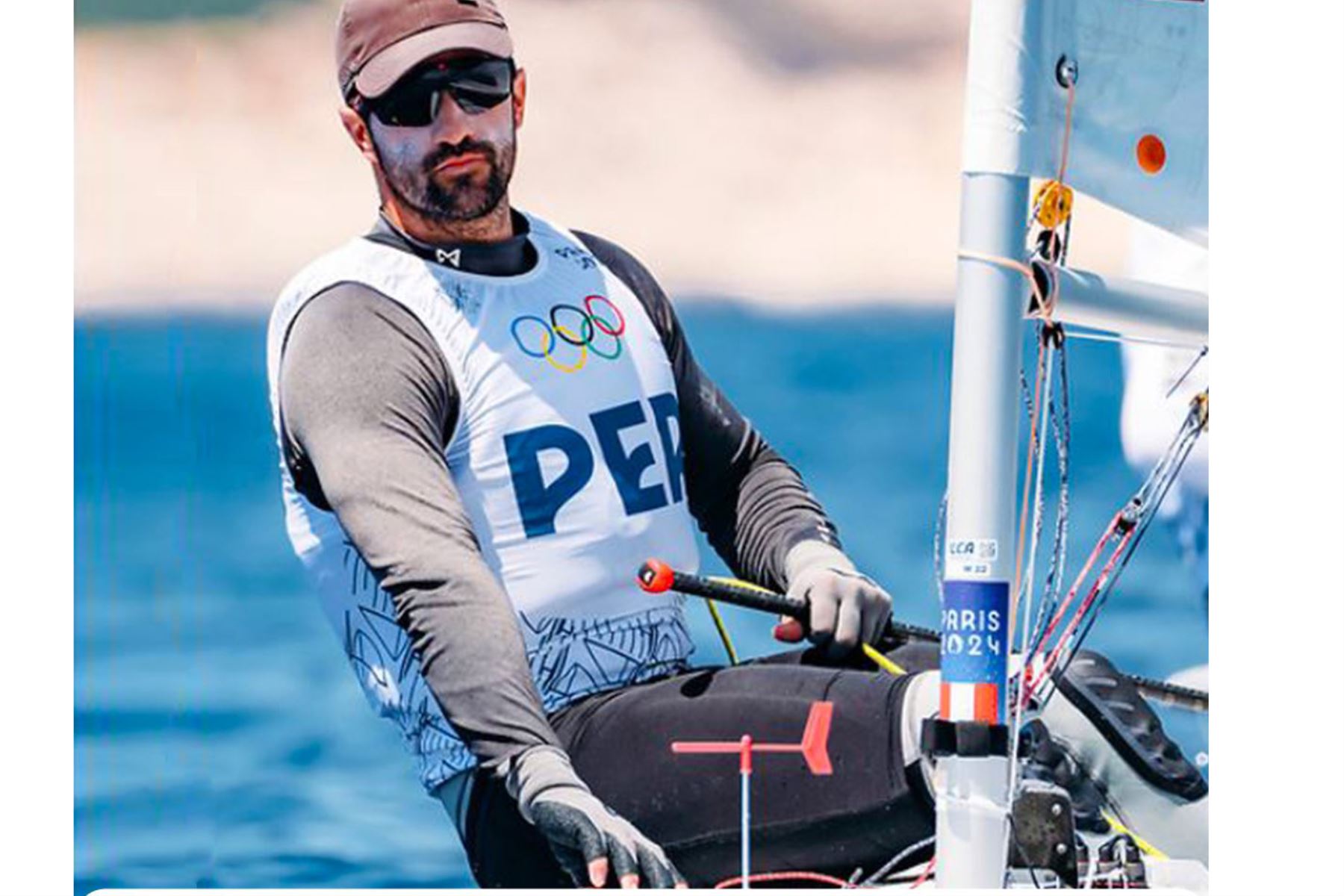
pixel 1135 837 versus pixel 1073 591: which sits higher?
pixel 1073 591

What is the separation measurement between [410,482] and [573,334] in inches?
21.1

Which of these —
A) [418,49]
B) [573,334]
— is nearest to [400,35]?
[418,49]

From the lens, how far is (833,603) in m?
5.76

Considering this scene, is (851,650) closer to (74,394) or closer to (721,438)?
(721,438)

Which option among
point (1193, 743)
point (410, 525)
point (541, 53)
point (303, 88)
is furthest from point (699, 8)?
point (1193, 743)

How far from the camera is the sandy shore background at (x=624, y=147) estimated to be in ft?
18.7

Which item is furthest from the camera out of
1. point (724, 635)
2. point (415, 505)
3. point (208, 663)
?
point (724, 635)

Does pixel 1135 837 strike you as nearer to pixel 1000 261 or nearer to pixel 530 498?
pixel 530 498

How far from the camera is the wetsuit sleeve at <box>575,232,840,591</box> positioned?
19.2 feet

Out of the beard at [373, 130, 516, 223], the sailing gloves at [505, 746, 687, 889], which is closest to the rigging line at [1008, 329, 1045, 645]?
the sailing gloves at [505, 746, 687, 889]

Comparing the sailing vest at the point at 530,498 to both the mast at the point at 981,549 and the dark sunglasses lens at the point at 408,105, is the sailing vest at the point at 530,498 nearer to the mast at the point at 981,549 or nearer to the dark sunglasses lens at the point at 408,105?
the dark sunglasses lens at the point at 408,105

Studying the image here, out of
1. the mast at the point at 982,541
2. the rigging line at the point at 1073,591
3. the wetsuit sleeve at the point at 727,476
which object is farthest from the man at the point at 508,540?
the mast at the point at 982,541

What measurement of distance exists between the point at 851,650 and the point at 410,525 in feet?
3.43

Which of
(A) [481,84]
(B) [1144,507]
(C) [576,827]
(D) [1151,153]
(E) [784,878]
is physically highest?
(A) [481,84]
